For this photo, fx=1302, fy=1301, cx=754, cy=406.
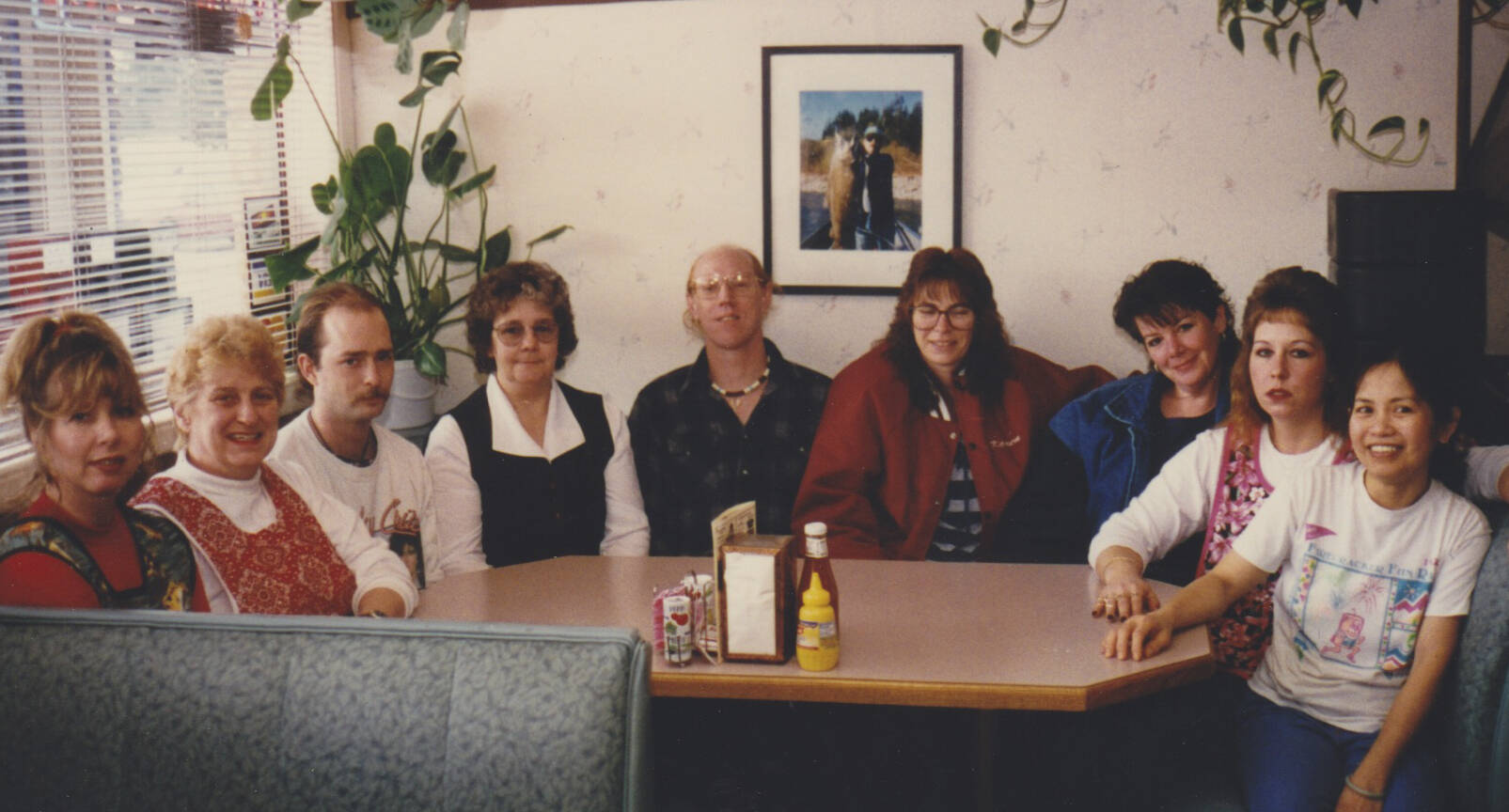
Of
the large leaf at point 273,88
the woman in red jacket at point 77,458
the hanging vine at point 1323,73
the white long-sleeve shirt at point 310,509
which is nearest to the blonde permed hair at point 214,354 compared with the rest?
the white long-sleeve shirt at point 310,509

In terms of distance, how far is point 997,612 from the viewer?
2174 millimetres

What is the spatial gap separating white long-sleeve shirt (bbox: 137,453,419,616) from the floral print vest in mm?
1424

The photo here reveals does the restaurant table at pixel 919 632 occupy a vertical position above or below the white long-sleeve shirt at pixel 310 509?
below

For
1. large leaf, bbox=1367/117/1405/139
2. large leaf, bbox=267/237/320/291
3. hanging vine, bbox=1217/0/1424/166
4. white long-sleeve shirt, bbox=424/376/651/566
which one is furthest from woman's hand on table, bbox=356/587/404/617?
large leaf, bbox=1367/117/1405/139

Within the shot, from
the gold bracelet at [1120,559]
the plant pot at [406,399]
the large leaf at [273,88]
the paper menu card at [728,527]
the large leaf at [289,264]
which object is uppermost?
the large leaf at [273,88]

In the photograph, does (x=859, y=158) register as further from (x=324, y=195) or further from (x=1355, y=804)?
(x=1355, y=804)

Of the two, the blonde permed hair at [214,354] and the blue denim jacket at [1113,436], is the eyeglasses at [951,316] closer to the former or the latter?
the blue denim jacket at [1113,436]

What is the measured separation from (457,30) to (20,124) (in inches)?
43.9

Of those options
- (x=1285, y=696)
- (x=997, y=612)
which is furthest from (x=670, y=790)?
(x=1285, y=696)

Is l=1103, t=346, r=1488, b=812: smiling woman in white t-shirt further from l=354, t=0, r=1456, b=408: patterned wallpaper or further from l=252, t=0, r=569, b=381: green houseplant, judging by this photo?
l=252, t=0, r=569, b=381: green houseplant

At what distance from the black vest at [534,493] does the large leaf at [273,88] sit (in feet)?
3.17

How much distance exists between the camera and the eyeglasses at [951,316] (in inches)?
115

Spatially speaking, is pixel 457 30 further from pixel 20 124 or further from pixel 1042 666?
pixel 1042 666

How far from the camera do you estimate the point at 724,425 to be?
3.12 meters
